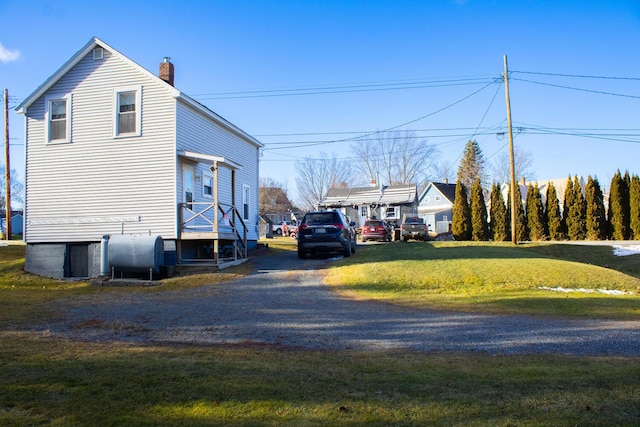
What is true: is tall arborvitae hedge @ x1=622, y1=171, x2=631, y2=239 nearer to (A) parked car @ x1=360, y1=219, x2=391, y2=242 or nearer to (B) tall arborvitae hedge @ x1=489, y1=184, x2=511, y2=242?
(B) tall arborvitae hedge @ x1=489, y1=184, x2=511, y2=242

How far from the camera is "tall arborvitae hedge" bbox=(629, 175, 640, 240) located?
2869 centimetres

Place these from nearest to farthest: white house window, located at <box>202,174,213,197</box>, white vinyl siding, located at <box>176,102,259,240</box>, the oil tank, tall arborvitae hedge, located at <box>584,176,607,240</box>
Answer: the oil tank → white vinyl siding, located at <box>176,102,259,240</box> → white house window, located at <box>202,174,213,197</box> → tall arborvitae hedge, located at <box>584,176,607,240</box>

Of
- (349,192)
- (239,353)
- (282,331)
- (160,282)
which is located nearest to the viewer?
(239,353)

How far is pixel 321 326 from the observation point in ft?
26.8

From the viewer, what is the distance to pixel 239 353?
19.6 ft

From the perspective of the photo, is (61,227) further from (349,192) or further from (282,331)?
(349,192)

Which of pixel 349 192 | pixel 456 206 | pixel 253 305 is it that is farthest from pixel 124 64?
pixel 349 192

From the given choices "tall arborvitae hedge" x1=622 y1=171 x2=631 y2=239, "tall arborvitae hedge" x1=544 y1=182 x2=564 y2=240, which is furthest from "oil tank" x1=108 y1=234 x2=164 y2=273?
"tall arborvitae hedge" x1=622 y1=171 x2=631 y2=239

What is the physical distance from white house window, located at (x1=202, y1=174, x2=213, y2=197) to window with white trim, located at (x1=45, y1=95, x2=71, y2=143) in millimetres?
4928

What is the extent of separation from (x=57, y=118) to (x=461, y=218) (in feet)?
79.7

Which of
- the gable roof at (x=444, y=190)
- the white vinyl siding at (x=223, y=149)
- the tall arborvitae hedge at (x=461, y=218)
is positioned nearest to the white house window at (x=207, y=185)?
the white vinyl siding at (x=223, y=149)

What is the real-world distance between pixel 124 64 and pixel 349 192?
113 feet

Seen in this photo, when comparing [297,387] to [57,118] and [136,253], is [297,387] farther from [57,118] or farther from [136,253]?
[57,118]

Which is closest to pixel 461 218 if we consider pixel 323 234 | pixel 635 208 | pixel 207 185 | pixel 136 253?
pixel 635 208
